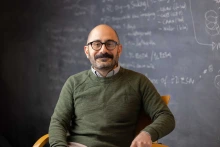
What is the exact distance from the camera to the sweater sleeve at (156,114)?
1.69 metres

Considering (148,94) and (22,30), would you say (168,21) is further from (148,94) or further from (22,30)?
(22,30)

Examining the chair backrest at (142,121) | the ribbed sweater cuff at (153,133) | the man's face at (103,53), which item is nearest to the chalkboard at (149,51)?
the chair backrest at (142,121)

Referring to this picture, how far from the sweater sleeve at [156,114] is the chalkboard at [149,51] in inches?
26.9

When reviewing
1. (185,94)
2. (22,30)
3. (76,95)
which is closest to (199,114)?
(185,94)

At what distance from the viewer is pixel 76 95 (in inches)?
76.1

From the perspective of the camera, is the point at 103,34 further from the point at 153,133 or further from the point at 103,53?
the point at 153,133

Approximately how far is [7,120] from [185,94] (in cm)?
196

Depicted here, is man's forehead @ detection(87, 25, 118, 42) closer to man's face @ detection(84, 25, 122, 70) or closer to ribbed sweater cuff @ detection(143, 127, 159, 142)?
man's face @ detection(84, 25, 122, 70)

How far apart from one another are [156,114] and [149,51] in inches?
36.1

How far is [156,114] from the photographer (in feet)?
5.93

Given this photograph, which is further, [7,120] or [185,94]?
[7,120]

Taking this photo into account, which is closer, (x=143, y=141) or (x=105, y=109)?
(x=143, y=141)

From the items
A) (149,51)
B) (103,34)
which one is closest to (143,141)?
(103,34)

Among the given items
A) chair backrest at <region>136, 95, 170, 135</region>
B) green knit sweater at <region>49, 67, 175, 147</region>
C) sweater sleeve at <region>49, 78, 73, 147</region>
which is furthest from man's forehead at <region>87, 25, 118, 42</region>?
chair backrest at <region>136, 95, 170, 135</region>
